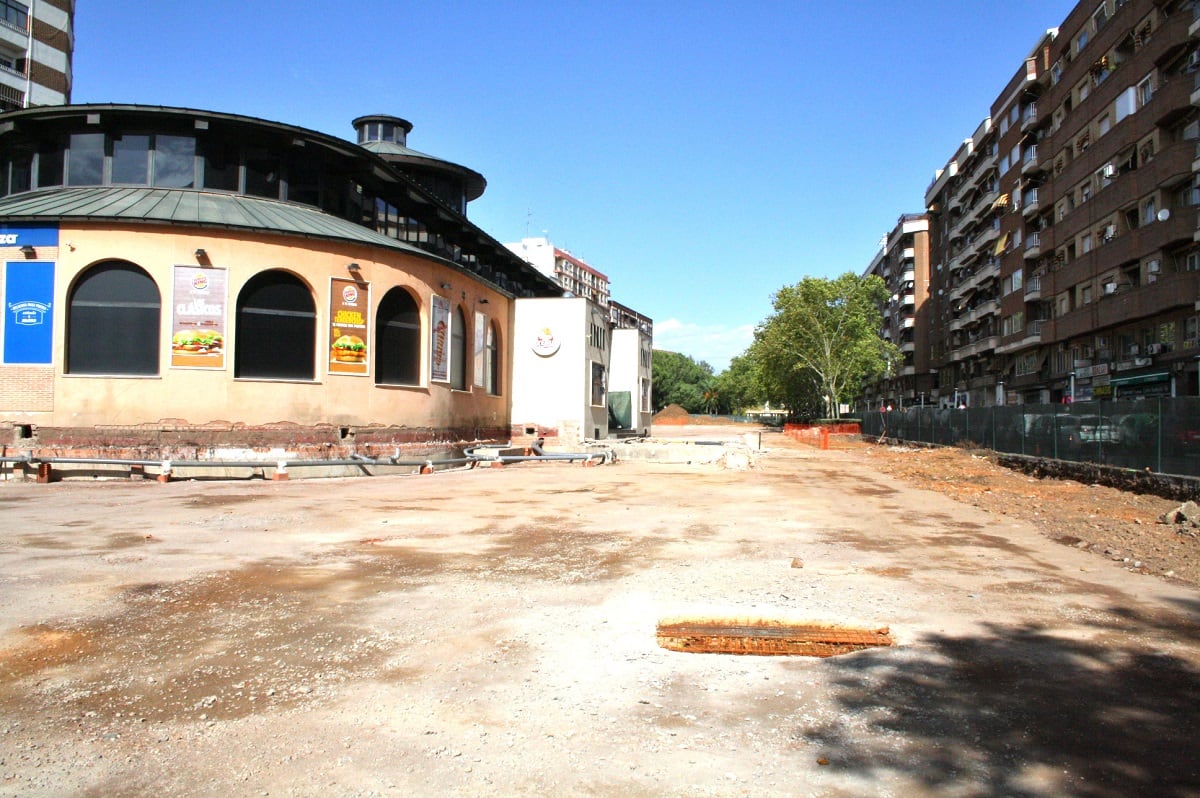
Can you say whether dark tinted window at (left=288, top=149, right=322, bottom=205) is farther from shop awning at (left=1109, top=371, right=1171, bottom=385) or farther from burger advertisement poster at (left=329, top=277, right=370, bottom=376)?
shop awning at (left=1109, top=371, right=1171, bottom=385)

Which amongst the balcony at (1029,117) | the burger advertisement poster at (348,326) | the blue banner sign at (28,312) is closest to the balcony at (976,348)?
the balcony at (1029,117)

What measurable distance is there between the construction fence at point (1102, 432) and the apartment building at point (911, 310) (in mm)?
60026

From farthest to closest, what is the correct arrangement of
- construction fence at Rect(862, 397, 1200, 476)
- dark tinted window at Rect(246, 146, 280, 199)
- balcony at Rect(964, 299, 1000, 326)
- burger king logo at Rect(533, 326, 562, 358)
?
balcony at Rect(964, 299, 1000, 326) < burger king logo at Rect(533, 326, 562, 358) < dark tinted window at Rect(246, 146, 280, 199) < construction fence at Rect(862, 397, 1200, 476)

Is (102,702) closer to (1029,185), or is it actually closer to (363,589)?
(363,589)

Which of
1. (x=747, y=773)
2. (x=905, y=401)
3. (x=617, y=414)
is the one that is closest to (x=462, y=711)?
(x=747, y=773)

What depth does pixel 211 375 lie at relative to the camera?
2069cm

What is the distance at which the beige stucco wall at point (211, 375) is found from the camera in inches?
783

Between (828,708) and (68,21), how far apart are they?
2433 inches

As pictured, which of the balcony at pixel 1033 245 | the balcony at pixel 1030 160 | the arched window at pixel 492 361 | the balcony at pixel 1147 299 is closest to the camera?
the arched window at pixel 492 361

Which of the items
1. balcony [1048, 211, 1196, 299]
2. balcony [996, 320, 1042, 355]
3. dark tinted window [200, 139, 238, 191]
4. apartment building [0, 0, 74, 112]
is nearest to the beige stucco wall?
dark tinted window [200, 139, 238, 191]

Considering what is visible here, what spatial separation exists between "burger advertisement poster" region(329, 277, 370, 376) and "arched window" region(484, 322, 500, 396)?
27.8ft

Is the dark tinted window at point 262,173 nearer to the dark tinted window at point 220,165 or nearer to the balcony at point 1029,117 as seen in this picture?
the dark tinted window at point 220,165

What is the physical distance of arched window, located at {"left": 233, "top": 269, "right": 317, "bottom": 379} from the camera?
2130 centimetres

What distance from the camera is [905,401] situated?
9544 cm
